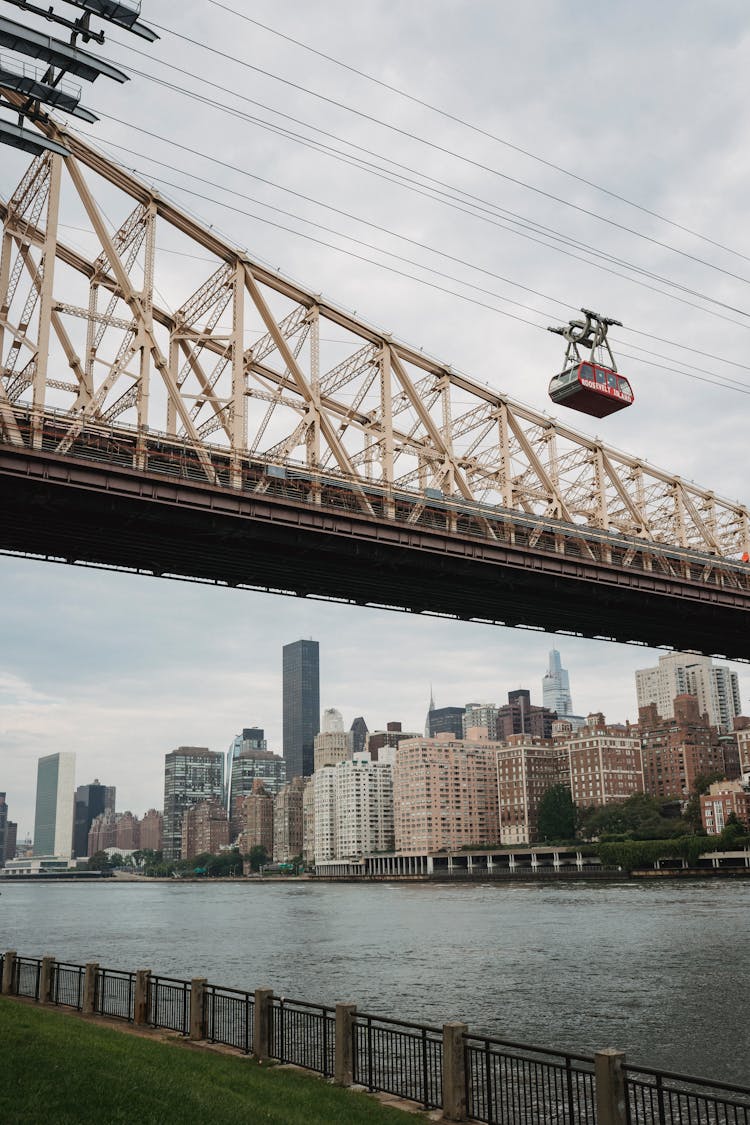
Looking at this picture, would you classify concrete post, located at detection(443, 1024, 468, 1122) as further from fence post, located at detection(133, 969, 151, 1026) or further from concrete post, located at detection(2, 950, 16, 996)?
concrete post, located at detection(2, 950, 16, 996)

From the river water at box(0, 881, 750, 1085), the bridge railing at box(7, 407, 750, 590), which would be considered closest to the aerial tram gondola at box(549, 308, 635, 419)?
the bridge railing at box(7, 407, 750, 590)

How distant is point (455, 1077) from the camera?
14562 mm

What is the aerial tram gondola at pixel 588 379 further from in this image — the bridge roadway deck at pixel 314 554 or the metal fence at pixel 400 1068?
the metal fence at pixel 400 1068

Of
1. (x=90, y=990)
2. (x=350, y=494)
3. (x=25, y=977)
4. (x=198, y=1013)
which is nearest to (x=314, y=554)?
(x=350, y=494)

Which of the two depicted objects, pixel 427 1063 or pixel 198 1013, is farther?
pixel 198 1013

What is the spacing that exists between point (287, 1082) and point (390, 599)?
1337 inches

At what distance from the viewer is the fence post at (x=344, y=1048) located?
628 inches

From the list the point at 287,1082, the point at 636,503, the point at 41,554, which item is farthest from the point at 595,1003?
the point at 636,503

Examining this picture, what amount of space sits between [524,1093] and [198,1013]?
5.93m

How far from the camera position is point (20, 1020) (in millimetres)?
17016

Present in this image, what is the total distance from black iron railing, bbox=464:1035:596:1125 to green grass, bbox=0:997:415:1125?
1400 millimetres

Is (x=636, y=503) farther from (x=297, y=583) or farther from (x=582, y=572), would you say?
(x=297, y=583)

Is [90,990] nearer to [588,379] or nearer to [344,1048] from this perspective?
[344,1048]

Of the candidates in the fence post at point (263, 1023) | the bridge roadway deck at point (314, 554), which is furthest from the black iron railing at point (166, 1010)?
the bridge roadway deck at point (314, 554)
